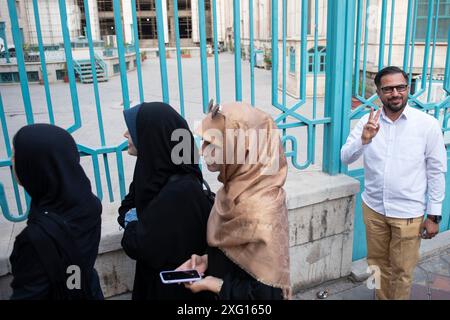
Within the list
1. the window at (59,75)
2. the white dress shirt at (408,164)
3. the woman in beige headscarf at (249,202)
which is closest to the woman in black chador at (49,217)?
the woman in beige headscarf at (249,202)

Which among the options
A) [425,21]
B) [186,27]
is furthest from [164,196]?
[186,27]

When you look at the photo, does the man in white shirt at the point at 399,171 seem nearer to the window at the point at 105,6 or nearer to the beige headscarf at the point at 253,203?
the beige headscarf at the point at 253,203

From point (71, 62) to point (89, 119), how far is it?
6037 mm

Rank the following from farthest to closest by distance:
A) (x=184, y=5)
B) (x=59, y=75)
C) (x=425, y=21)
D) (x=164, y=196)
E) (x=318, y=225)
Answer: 1. (x=184, y=5)
2. (x=59, y=75)
3. (x=425, y=21)
4. (x=318, y=225)
5. (x=164, y=196)

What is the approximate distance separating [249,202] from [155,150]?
1.51ft

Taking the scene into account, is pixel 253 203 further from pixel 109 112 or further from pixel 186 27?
pixel 186 27

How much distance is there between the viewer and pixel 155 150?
1.55 m

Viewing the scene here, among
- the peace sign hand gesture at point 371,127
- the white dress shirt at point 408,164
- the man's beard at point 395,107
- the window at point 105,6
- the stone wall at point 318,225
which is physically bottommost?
the stone wall at point 318,225

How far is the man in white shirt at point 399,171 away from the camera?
2182 millimetres

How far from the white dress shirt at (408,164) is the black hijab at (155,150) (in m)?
1.28
